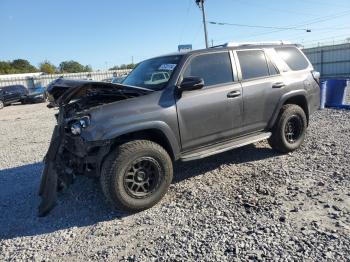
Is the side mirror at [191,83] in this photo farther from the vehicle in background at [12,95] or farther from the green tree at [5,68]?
the green tree at [5,68]

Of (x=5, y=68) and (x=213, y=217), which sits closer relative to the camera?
(x=213, y=217)

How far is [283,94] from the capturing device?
5805mm

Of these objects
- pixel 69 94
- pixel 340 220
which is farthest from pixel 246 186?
pixel 69 94

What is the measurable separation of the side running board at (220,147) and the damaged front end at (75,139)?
3.52 feet

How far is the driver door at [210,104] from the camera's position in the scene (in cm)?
468

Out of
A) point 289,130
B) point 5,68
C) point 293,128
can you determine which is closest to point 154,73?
point 289,130

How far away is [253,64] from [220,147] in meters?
1.56

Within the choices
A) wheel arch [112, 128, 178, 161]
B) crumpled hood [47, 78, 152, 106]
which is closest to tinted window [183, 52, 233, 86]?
crumpled hood [47, 78, 152, 106]

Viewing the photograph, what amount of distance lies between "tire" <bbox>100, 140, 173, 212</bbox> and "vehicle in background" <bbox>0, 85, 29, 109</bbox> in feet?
79.9

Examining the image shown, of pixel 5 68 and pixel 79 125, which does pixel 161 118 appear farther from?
pixel 5 68

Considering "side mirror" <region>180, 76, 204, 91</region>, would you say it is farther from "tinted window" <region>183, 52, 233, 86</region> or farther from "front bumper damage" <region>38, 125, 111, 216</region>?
"front bumper damage" <region>38, 125, 111, 216</region>

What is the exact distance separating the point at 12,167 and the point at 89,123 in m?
3.76

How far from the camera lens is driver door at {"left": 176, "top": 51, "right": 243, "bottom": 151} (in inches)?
184

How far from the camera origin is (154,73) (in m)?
5.16
